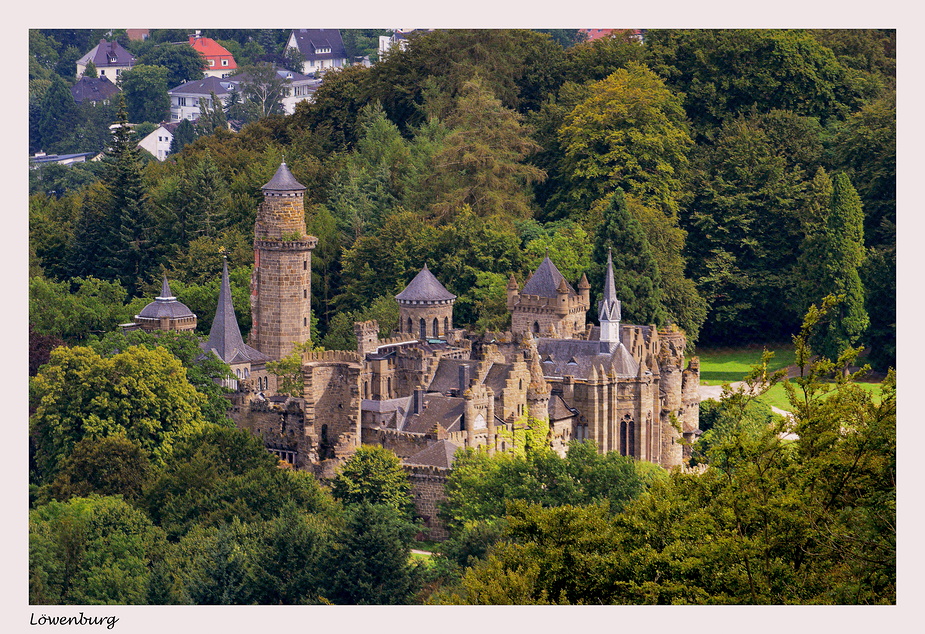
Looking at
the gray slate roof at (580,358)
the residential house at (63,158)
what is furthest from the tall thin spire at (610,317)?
the residential house at (63,158)

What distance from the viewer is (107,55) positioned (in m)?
190

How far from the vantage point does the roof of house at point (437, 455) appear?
3851 inches

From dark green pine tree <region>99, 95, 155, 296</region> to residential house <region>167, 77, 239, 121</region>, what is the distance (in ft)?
153

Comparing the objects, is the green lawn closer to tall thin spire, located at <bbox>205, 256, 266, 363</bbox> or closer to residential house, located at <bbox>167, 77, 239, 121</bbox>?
tall thin spire, located at <bbox>205, 256, 266, 363</bbox>

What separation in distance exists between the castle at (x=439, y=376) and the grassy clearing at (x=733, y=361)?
964 centimetres

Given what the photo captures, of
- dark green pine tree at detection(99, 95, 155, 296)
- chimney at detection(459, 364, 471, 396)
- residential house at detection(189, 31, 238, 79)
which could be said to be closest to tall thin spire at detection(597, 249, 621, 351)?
chimney at detection(459, 364, 471, 396)

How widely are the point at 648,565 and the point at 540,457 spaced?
2713 cm

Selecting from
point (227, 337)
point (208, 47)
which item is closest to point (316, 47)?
point (208, 47)

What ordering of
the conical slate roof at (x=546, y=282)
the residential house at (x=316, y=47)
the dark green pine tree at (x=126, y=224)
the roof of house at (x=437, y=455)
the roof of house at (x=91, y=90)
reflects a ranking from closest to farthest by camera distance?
1. the roof of house at (x=437, y=455)
2. the conical slate roof at (x=546, y=282)
3. the dark green pine tree at (x=126, y=224)
4. the residential house at (x=316, y=47)
5. the roof of house at (x=91, y=90)

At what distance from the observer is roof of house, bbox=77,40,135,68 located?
188163mm

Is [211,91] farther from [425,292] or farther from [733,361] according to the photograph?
[425,292]

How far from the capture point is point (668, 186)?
136 meters

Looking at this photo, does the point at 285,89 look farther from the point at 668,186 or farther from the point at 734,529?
the point at 734,529

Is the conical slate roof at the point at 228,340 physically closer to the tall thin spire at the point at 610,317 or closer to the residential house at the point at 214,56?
the tall thin spire at the point at 610,317
